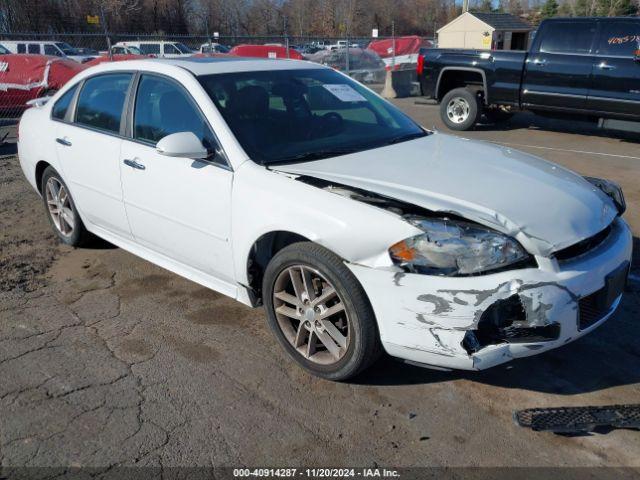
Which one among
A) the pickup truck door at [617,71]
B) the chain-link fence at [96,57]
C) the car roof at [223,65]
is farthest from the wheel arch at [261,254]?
the chain-link fence at [96,57]

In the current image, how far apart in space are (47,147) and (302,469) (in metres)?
3.78

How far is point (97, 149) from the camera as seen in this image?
438 cm

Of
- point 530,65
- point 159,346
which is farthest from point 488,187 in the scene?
point 530,65

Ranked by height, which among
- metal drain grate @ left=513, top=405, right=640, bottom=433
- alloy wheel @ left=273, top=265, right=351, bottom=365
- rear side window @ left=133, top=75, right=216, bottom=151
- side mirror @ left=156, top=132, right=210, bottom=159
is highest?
rear side window @ left=133, top=75, right=216, bottom=151

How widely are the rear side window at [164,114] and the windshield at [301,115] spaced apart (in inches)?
6.5

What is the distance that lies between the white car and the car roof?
0.08 ft

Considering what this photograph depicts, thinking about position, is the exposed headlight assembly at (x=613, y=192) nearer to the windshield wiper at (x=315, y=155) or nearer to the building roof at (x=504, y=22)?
the windshield wiper at (x=315, y=155)

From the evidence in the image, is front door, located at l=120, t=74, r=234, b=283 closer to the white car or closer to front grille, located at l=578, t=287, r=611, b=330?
the white car

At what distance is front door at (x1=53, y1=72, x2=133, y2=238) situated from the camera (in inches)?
168

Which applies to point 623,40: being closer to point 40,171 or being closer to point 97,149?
point 97,149

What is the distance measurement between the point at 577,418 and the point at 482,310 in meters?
0.73

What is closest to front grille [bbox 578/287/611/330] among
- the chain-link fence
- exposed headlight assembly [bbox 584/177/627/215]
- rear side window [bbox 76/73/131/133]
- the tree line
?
exposed headlight assembly [bbox 584/177/627/215]

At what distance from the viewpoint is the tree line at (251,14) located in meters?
35.4

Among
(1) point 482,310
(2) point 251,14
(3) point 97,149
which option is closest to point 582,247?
(1) point 482,310
